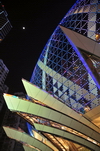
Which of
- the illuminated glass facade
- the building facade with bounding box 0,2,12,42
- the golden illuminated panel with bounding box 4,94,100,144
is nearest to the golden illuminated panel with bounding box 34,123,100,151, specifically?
the golden illuminated panel with bounding box 4,94,100,144

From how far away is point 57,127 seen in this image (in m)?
15.8

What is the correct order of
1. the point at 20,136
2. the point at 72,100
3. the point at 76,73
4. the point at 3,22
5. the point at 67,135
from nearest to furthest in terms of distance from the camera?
the point at 67,135
the point at 72,100
the point at 76,73
the point at 20,136
the point at 3,22

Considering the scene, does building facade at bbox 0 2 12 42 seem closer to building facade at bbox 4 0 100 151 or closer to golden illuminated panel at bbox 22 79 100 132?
building facade at bbox 4 0 100 151

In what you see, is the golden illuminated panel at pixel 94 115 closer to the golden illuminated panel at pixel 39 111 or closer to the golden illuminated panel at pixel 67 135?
the golden illuminated panel at pixel 39 111

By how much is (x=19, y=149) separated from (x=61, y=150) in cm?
4327

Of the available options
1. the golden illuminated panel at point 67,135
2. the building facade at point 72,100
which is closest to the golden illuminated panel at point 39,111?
the building facade at point 72,100

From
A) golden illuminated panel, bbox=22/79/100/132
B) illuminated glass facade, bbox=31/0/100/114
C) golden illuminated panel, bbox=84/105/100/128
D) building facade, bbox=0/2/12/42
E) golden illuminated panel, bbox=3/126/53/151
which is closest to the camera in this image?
golden illuminated panel, bbox=22/79/100/132

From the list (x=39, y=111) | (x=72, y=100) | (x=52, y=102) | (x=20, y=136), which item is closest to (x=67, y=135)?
(x=72, y=100)

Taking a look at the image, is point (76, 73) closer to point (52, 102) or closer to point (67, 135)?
point (52, 102)

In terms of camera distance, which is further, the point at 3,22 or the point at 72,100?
the point at 3,22

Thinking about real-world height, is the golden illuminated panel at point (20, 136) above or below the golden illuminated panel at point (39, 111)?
below

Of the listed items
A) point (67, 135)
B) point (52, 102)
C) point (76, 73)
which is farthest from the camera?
point (76, 73)

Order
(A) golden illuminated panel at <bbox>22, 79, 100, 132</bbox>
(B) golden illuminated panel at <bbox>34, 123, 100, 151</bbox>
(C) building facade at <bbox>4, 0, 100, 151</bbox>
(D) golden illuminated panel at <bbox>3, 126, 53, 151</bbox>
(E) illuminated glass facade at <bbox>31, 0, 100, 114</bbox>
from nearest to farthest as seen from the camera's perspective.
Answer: (C) building facade at <bbox>4, 0, 100, 151</bbox>
(A) golden illuminated panel at <bbox>22, 79, 100, 132</bbox>
(B) golden illuminated panel at <bbox>34, 123, 100, 151</bbox>
(E) illuminated glass facade at <bbox>31, 0, 100, 114</bbox>
(D) golden illuminated panel at <bbox>3, 126, 53, 151</bbox>

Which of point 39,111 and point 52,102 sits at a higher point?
point 52,102
